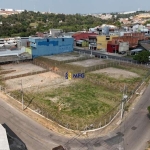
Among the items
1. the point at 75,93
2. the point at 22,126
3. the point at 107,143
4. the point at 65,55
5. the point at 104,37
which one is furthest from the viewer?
the point at 104,37

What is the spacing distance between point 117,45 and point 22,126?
144 ft

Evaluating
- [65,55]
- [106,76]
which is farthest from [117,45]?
[106,76]

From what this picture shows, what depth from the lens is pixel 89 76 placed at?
38.9 metres

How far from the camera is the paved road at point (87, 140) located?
Answer: 743 inches

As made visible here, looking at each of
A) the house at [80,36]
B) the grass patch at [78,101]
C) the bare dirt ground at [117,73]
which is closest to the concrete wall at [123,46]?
the bare dirt ground at [117,73]

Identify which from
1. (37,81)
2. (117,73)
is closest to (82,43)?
(117,73)

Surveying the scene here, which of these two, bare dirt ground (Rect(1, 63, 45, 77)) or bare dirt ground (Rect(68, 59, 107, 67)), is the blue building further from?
bare dirt ground (Rect(68, 59, 107, 67))

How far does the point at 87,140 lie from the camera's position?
1984cm

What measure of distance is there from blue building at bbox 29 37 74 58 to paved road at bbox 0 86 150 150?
31890mm

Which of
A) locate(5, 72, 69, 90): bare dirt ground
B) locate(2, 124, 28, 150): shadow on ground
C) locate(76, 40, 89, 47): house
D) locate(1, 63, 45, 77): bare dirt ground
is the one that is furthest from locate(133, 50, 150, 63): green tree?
locate(2, 124, 28, 150): shadow on ground

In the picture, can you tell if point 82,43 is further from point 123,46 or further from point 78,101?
point 78,101

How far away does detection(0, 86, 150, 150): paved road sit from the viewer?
18875mm

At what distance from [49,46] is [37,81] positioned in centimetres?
2263

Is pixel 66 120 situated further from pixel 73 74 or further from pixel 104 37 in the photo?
pixel 104 37
